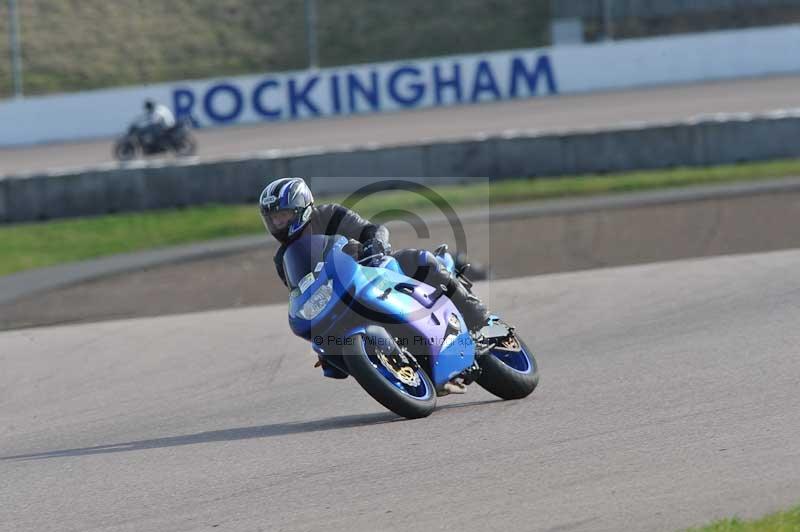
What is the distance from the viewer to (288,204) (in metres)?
6.75

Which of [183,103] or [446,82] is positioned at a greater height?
[446,82]

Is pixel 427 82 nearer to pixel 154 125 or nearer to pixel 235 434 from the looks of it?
pixel 154 125

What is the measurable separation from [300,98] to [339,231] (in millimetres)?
27236

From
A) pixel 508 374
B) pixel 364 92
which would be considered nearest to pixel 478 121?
pixel 364 92

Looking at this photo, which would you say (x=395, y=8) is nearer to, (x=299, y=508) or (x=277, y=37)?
(x=277, y=37)

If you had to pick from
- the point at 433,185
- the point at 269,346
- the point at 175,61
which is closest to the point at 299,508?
the point at 269,346

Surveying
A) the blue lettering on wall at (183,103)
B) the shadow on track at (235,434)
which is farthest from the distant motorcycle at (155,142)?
the shadow on track at (235,434)

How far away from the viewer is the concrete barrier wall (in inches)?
779

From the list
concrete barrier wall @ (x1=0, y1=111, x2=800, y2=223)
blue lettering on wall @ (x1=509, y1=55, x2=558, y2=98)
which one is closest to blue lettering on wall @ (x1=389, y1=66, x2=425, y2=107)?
blue lettering on wall @ (x1=509, y1=55, x2=558, y2=98)

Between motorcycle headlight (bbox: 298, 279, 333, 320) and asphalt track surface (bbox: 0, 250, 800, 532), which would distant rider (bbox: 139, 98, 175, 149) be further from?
motorcycle headlight (bbox: 298, 279, 333, 320)

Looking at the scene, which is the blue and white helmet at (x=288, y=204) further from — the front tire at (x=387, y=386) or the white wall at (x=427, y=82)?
the white wall at (x=427, y=82)

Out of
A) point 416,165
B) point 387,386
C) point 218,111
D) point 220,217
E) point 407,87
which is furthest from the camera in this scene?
point 407,87

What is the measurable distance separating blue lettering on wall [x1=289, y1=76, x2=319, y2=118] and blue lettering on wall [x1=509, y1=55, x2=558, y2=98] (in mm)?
5261

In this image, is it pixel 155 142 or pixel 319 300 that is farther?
pixel 155 142
